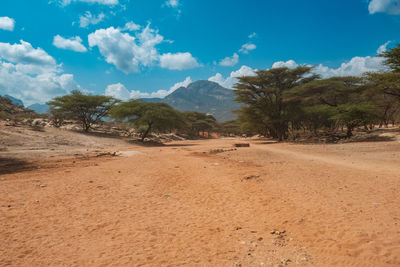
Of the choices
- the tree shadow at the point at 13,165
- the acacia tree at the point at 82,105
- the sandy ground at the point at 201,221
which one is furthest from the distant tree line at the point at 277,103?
the sandy ground at the point at 201,221

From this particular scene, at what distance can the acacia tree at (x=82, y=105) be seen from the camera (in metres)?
25.8

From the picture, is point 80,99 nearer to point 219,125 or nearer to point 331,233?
point 331,233

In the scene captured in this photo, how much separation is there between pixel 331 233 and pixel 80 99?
29.2m

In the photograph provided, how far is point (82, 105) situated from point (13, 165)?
19.9 meters

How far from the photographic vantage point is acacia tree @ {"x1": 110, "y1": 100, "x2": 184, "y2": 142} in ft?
82.3

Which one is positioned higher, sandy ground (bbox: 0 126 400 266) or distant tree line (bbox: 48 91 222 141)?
distant tree line (bbox: 48 91 222 141)

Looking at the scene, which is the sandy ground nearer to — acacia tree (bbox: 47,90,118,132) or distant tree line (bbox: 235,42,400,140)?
distant tree line (bbox: 235,42,400,140)

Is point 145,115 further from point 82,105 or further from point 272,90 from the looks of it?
point 272,90

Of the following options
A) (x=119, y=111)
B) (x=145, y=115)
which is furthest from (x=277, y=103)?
(x=119, y=111)

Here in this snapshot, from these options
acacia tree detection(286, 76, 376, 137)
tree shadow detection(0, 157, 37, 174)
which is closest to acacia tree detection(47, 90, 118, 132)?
tree shadow detection(0, 157, 37, 174)

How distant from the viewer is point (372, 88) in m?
20.0

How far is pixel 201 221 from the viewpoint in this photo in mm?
4047

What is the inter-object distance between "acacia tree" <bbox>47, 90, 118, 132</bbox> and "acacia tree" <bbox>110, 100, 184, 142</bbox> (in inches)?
98.1

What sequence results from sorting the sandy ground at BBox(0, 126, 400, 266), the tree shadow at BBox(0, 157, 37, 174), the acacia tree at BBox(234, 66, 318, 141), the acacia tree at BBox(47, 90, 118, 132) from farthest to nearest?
the acacia tree at BBox(47, 90, 118, 132) < the acacia tree at BBox(234, 66, 318, 141) < the tree shadow at BBox(0, 157, 37, 174) < the sandy ground at BBox(0, 126, 400, 266)
